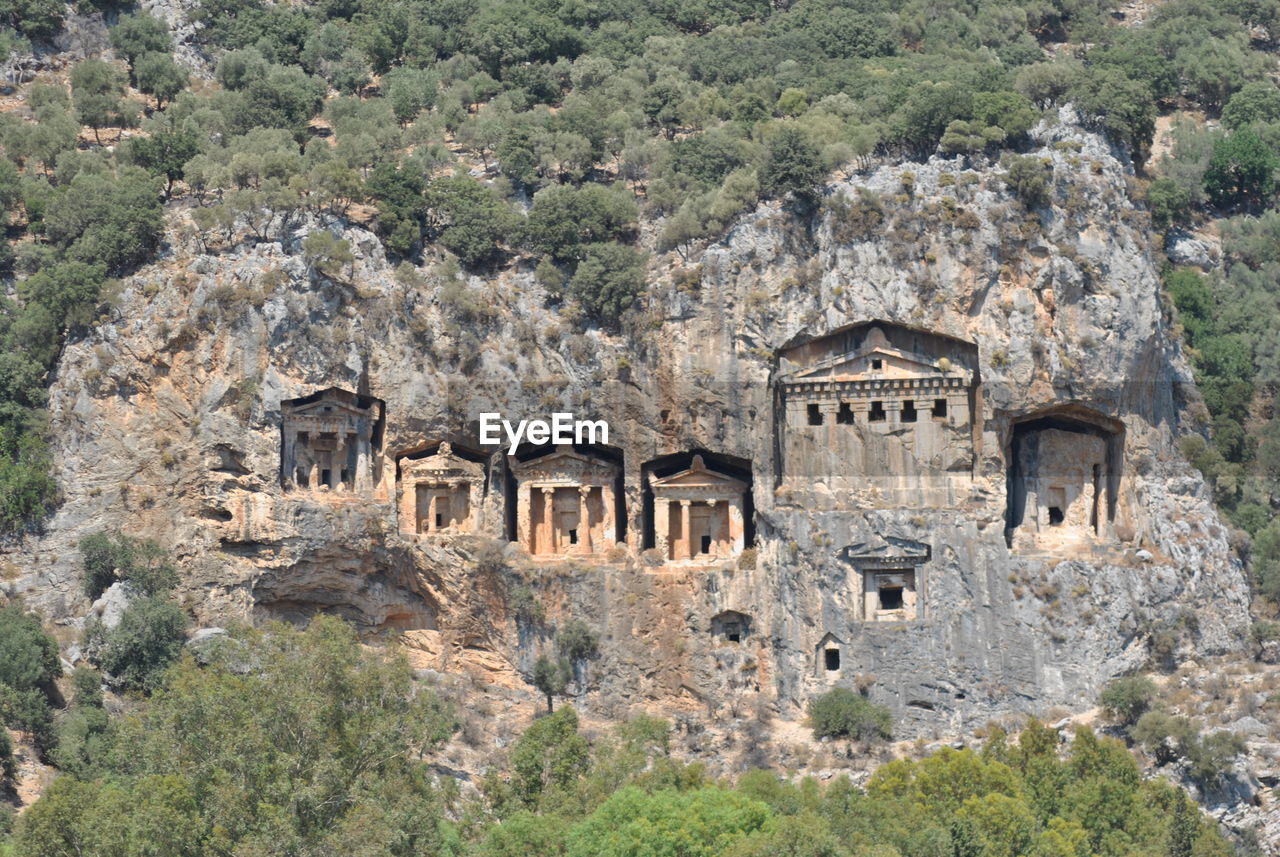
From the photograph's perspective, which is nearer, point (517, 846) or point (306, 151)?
point (517, 846)

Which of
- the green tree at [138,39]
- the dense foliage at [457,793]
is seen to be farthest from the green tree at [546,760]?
the green tree at [138,39]

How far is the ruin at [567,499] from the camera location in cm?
8844

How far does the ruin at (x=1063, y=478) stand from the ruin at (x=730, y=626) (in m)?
8.56

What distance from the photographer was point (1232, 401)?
309ft

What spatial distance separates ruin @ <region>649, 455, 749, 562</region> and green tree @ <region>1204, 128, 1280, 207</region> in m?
26.9

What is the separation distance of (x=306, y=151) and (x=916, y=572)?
27717 mm

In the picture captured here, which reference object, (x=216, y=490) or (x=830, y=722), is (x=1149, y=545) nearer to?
(x=830, y=722)

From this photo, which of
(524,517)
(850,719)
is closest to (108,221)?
(524,517)

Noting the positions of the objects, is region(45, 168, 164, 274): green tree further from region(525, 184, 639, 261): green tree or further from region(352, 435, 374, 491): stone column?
region(525, 184, 639, 261): green tree

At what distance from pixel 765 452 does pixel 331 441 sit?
13656mm

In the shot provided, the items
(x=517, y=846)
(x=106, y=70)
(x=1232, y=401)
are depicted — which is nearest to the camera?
(x=517, y=846)

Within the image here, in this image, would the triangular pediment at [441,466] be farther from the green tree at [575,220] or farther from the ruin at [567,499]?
the green tree at [575,220]

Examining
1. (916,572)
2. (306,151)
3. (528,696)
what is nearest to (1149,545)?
(916,572)

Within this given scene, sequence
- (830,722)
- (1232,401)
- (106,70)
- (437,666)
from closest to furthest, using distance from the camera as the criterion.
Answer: (830,722) → (437,666) → (1232,401) → (106,70)
